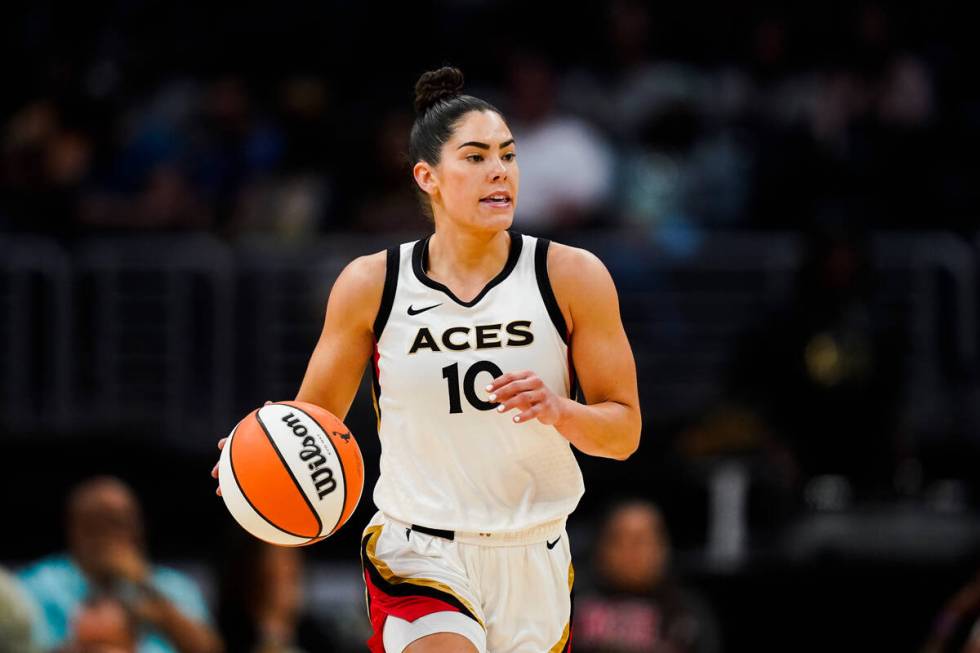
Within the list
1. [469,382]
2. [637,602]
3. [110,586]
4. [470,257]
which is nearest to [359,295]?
[470,257]

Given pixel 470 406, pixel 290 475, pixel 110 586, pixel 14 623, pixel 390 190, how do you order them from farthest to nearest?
pixel 390 190 < pixel 110 586 < pixel 14 623 < pixel 470 406 < pixel 290 475

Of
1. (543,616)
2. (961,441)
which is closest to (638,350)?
(961,441)

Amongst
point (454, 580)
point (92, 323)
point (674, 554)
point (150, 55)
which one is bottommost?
point (674, 554)

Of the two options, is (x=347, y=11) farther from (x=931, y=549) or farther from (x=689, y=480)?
(x=931, y=549)

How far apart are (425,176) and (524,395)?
1.11 meters

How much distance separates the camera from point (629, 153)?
1264 centimetres

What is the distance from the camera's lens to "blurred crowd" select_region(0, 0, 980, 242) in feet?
40.3

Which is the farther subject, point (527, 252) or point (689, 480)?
point (689, 480)

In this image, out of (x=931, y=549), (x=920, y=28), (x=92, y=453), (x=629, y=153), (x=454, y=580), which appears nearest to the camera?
(x=454, y=580)

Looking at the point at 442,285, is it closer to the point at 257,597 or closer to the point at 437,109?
the point at 437,109

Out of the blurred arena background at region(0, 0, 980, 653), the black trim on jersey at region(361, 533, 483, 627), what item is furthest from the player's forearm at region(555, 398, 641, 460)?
the blurred arena background at region(0, 0, 980, 653)

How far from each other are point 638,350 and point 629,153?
170cm

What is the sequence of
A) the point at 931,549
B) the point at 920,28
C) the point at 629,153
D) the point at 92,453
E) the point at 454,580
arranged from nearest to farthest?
1. the point at 454,580
2. the point at 931,549
3. the point at 92,453
4. the point at 629,153
5. the point at 920,28

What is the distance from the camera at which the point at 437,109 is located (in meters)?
6.15
